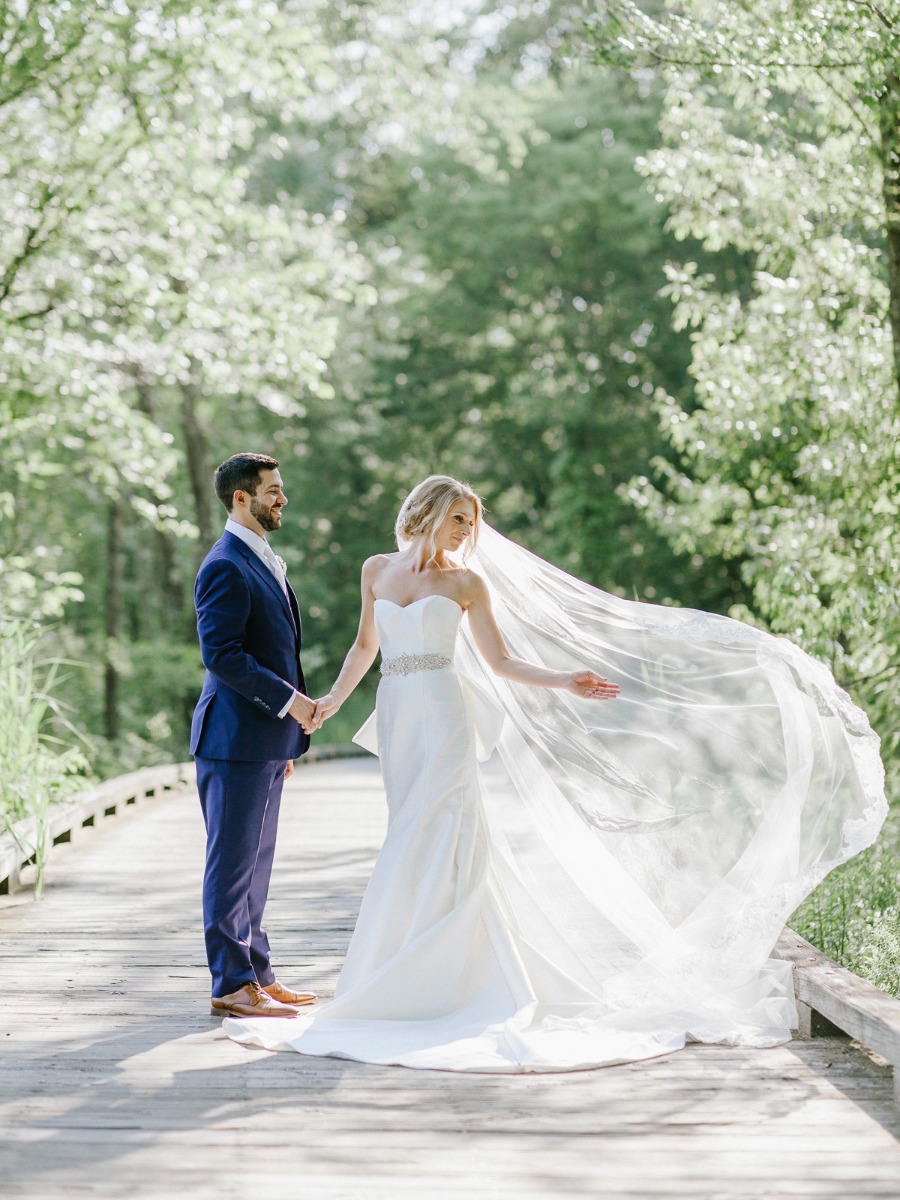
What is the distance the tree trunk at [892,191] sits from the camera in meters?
7.11

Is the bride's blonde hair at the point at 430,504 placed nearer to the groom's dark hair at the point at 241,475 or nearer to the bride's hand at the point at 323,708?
the groom's dark hair at the point at 241,475

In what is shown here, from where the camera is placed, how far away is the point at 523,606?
18.3ft

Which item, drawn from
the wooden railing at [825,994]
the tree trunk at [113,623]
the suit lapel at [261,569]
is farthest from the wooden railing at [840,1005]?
the tree trunk at [113,623]

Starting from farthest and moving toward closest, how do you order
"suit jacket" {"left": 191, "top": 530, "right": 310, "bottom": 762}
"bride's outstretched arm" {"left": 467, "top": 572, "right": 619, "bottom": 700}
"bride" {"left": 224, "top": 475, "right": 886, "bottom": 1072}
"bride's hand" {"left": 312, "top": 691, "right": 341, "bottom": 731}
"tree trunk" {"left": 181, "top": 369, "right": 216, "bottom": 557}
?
1. "tree trunk" {"left": 181, "top": 369, "right": 216, "bottom": 557}
2. "bride's outstretched arm" {"left": 467, "top": 572, "right": 619, "bottom": 700}
3. "bride's hand" {"left": 312, "top": 691, "right": 341, "bottom": 731}
4. "suit jacket" {"left": 191, "top": 530, "right": 310, "bottom": 762}
5. "bride" {"left": 224, "top": 475, "right": 886, "bottom": 1072}

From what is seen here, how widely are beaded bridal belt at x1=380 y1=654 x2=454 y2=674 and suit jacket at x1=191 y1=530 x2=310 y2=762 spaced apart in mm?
415

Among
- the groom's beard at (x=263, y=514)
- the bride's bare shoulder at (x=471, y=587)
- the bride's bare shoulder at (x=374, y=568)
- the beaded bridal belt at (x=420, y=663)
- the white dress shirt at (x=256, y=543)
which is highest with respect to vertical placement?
the groom's beard at (x=263, y=514)

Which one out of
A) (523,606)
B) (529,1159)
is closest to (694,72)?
(523,606)

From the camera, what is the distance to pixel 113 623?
22391 millimetres

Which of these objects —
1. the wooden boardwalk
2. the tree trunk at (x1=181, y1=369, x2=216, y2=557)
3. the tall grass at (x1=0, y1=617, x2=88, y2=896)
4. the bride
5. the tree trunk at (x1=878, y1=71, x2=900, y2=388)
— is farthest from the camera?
the tree trunk at (x1=181, y1=369, x2=216, y2=557)

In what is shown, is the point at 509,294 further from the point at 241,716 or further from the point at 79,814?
the point at 241,716

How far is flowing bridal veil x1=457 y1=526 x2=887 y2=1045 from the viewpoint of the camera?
15.6 ft

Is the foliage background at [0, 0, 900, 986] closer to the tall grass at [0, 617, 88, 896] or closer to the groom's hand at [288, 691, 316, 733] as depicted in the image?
the tall grass at [0, 617, 88, 896]

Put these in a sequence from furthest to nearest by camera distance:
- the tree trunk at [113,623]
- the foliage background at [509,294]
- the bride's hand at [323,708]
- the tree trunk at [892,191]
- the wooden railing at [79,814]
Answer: the tree trunk at [113,623] → the foliage background at [509,294] → the wooden railing at [79,814] → the tree trunk at [892,191] → the bride's hand at [323,708]

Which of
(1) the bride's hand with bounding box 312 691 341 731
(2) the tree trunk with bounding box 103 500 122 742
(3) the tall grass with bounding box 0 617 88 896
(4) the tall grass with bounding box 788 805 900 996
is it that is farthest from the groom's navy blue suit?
(2) the tree trunk with bounding box 103 500 122 742
